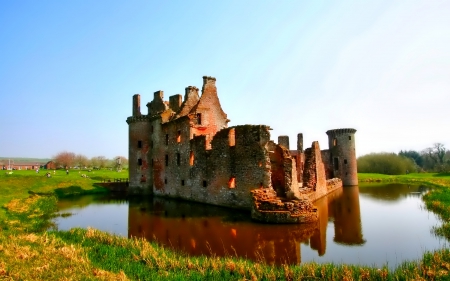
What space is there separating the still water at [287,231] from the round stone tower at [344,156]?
18.5 metres

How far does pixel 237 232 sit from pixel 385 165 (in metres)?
57.0

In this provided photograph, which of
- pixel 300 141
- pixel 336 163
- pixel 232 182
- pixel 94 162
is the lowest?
pixel 232 182

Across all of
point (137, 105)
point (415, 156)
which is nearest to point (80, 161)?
point (137, 105)

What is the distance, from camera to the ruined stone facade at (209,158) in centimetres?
1986

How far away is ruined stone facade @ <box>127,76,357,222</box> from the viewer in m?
19.9

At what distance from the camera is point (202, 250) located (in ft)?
37.4

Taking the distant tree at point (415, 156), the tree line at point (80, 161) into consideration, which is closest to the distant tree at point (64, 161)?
the tree line at point (80, 161)

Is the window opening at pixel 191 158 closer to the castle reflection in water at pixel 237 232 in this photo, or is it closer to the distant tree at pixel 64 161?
the castle reflection in water at pixel 237 232

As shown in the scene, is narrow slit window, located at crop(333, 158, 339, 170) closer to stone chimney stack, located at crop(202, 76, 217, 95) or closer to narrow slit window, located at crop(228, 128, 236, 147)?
stone chimney stack, located at crop(202, 76, 217, 95)

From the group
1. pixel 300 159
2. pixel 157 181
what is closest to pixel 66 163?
pixel 157 181

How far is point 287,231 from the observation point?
14484 mm

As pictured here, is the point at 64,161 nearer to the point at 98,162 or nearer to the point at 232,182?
the point at 98,162

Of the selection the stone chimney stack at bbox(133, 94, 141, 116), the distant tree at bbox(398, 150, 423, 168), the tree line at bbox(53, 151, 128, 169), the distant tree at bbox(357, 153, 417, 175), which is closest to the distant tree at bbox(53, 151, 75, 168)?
the tree line at bbox(53, 151, 128, 169)

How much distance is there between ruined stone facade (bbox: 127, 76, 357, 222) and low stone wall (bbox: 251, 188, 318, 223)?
4.7 inches
